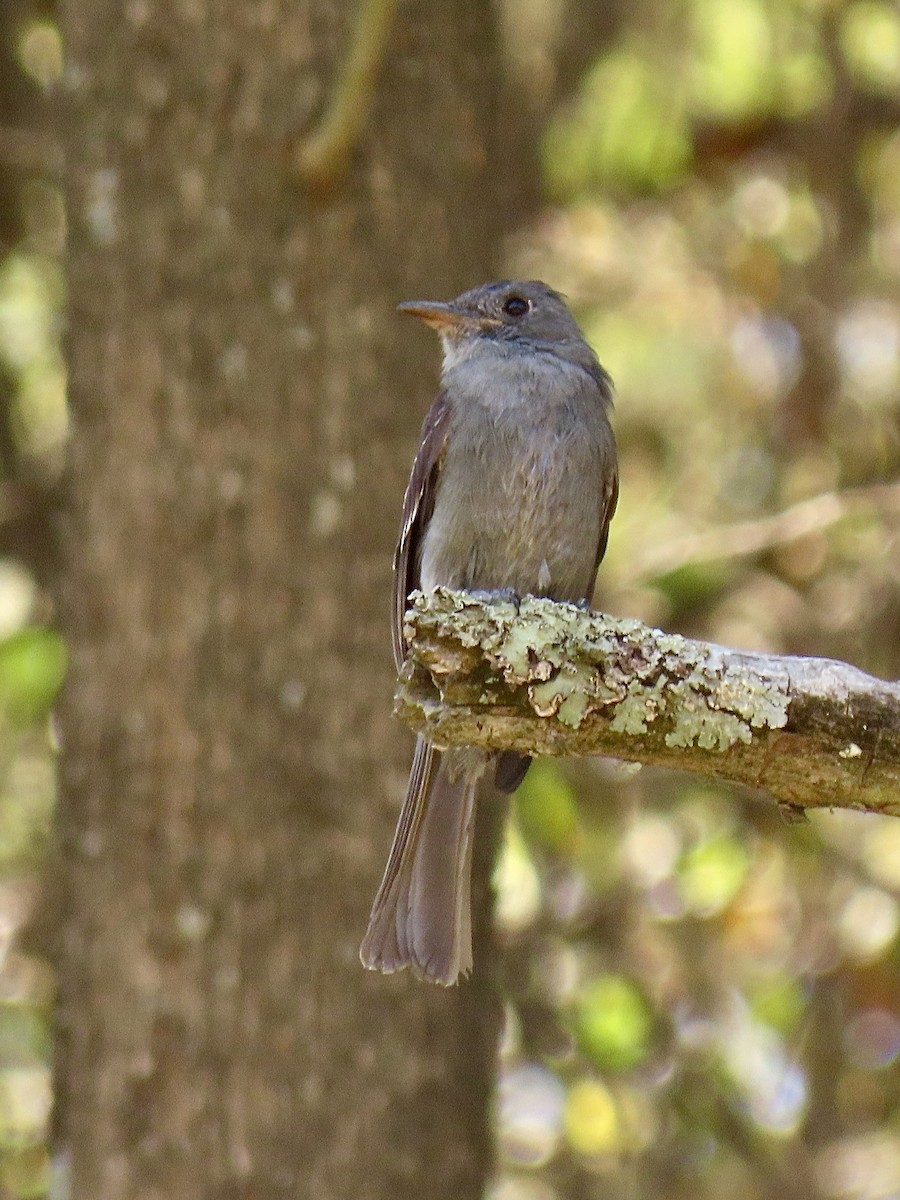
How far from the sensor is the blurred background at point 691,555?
204 inches

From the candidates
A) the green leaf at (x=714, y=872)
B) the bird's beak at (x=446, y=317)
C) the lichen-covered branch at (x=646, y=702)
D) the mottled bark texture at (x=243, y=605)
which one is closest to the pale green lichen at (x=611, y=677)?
the lichen-covered branch at (x=646, y=702)

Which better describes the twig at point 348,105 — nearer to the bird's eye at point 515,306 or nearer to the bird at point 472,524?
the bird at point 472,524

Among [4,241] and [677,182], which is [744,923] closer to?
[677,182]

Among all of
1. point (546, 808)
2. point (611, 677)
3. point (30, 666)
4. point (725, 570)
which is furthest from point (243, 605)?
point (725, 570)

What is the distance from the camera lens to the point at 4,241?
6.07 m

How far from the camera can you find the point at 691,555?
5285mm

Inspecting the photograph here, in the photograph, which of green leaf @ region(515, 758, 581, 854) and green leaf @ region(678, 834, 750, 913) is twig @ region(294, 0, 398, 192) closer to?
green leaf @ region(515, 758, 581, 854)

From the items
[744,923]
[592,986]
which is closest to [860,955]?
[744,923]

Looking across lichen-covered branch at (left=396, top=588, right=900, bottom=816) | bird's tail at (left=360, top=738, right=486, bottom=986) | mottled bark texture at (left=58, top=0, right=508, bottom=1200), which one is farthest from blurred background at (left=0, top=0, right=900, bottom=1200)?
lichen-covered branch at (left=396, top=588, right=900, bottom=816)

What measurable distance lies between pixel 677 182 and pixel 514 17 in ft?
2.85

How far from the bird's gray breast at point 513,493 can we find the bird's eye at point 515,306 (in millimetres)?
393

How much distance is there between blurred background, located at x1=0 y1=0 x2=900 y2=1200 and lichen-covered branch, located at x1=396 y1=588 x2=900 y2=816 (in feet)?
6.41

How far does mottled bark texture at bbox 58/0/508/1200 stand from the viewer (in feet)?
12.4

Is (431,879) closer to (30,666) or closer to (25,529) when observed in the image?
(30,666)
